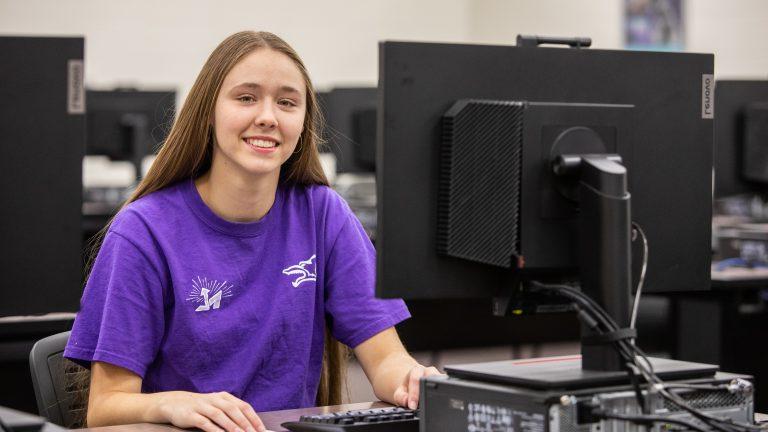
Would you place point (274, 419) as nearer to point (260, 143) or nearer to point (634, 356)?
point (260, 143)

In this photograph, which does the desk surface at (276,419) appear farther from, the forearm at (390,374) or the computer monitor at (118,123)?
the computer monitor at (118,123)

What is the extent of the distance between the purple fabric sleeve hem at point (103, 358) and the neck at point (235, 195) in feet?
0.94

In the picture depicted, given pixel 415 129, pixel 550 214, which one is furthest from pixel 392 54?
pixel 550 214

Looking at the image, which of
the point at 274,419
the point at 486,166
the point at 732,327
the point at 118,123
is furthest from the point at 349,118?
the point at 486,166

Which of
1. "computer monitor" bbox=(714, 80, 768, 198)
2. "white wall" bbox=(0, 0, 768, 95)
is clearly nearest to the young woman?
"computer monitor" bbox=(714, 80, 768, 198)

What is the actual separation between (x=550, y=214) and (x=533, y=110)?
0.12 metres

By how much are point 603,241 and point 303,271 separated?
2.18 ft

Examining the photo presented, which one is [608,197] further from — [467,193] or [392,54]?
[392,54]

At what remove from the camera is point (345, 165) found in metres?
5.71

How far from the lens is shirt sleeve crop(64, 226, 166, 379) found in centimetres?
159

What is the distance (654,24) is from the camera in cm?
721

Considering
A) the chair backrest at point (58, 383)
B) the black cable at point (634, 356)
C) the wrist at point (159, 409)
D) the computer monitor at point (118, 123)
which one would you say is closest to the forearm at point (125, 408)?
the wrist at point (159, 409)

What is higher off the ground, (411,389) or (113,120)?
(113,120)

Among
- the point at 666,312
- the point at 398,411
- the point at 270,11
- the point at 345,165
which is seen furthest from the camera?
the point at 270,11
